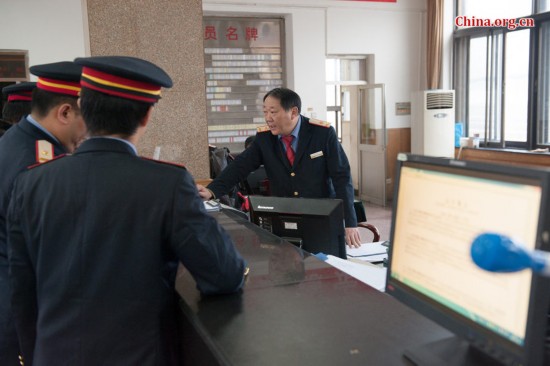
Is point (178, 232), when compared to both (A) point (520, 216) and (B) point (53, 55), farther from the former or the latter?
(B) point (53, 55)

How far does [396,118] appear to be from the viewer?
27.5 ft

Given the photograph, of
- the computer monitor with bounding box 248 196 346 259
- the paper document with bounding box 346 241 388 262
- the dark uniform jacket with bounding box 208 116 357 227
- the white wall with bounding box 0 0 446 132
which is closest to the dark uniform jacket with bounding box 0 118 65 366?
the computer monitor with bounding box 248 196 346 259

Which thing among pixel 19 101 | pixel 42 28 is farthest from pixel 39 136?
pixel 42 28

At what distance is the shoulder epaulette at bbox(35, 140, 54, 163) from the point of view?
1.65 m

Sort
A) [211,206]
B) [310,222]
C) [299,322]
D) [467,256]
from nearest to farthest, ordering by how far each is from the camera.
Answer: [467,256]
[299,322]
[310,222]
[211,206]

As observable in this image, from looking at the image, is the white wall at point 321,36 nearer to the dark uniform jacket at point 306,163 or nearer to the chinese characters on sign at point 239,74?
the chinese characters on sign at point 239,74

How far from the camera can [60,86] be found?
164cm

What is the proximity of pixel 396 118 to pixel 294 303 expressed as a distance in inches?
292

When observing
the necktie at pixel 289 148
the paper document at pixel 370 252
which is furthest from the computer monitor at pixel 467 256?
the necktie at pixel 289 148

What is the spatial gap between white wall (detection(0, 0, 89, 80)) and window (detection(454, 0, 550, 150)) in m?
5.40

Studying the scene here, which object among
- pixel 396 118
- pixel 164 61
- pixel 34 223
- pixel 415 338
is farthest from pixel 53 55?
pixel 415 338

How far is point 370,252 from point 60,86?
1593mm

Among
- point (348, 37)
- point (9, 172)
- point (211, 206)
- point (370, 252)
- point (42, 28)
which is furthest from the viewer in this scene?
point (348, 37)

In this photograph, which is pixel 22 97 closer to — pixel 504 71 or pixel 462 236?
pixel 462 236
